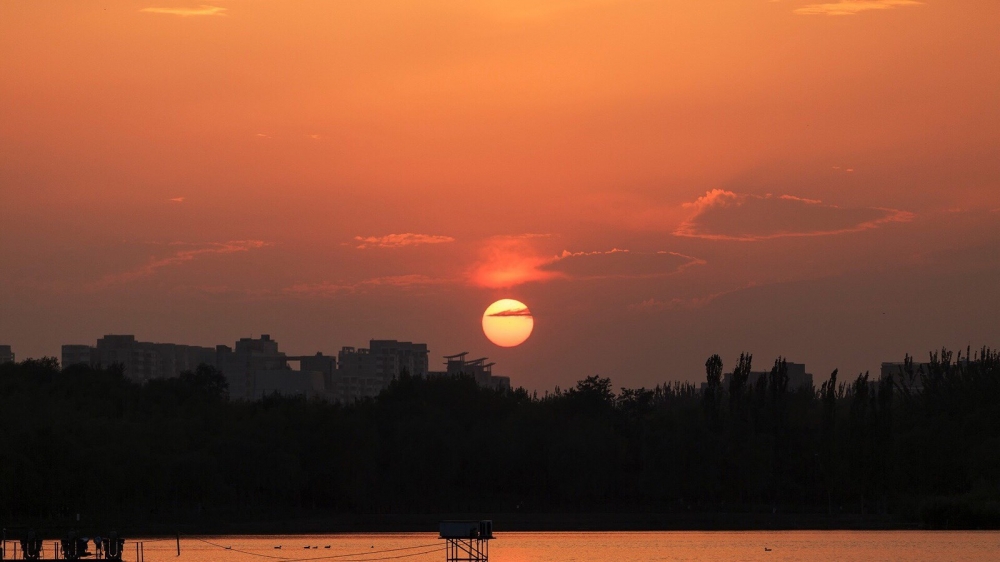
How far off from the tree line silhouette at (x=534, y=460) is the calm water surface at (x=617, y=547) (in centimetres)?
1030

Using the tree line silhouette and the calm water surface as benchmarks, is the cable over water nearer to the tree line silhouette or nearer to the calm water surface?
the calm water surface

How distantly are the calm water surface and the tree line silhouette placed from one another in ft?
33.8

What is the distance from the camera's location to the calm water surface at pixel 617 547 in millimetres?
82312

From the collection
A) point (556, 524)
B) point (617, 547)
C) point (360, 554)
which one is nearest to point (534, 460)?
point (556, 524)

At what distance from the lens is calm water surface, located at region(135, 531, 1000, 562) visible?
8231cm

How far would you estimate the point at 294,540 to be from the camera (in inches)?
4011

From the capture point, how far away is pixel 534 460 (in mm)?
123438

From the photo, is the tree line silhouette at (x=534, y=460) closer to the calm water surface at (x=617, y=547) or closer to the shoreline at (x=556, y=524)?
the shoreline at (x=556, y=524)

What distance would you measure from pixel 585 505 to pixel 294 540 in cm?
2848

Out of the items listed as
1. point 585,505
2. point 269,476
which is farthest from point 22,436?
point 585,505

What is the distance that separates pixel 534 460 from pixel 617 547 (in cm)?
3301

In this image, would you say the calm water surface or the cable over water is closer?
the calm water surface

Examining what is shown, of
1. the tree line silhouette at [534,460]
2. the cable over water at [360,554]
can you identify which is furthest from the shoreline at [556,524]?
the cable over water at [360,554]

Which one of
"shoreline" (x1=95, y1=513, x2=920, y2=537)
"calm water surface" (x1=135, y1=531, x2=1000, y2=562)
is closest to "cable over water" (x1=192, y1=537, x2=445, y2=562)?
"calm water surface" (x1=135, y1=531, x2=1000, y2=562)
